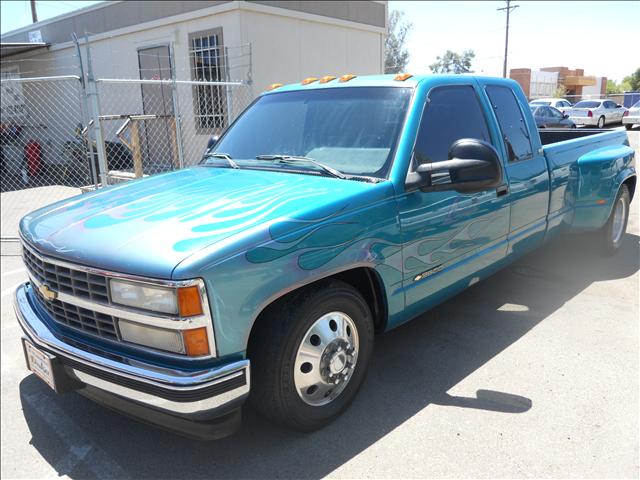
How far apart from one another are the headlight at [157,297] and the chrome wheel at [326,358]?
0.69 m

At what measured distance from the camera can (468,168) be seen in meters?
3.05

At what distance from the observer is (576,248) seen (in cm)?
624

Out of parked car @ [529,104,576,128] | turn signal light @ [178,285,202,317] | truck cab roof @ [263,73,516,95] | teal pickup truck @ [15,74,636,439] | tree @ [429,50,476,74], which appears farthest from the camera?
tree @ [429,50,476,74]

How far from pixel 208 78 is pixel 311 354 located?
1024cm

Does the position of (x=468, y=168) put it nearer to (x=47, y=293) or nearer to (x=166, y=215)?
Answer: (x=166, y=215)

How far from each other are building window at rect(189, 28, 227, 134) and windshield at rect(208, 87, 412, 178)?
7.76m

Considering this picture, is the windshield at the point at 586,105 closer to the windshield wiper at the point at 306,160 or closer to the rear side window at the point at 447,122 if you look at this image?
the rear side window at the point at 447,122

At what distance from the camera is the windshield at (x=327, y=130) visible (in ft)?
10.8

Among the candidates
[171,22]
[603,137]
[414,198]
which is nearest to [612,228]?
[603,137]

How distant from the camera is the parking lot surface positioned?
2711 mm

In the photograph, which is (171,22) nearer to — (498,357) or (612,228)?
(612,228)

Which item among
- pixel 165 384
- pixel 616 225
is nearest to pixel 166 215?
pixel 165 384

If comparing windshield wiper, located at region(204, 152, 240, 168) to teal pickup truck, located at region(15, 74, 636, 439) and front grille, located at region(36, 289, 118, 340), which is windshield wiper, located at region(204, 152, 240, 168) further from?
front grille, located at region(36, 289, 118, 340)

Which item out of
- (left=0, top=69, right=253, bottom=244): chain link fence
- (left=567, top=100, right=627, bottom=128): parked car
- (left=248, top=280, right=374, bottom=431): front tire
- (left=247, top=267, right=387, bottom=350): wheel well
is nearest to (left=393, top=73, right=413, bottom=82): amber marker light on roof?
(left=247, top=267, right=387, bottom=350): wheel well
